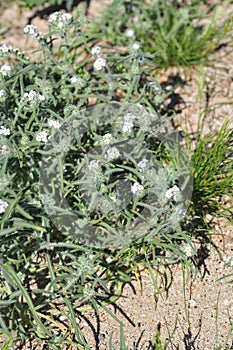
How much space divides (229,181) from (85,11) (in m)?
1.93

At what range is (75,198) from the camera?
9.27 feet

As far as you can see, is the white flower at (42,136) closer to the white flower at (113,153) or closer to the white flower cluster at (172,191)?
the white flower at (113,153)

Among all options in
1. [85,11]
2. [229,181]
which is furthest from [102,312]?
[85,11]

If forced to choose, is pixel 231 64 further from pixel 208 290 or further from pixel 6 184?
pixel 6 184

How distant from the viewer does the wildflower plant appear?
2.59 m

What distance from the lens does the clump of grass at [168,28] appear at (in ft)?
12.2

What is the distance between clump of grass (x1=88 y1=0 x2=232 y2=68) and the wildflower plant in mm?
772

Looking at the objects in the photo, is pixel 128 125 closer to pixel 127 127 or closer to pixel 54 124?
pixel 127 127

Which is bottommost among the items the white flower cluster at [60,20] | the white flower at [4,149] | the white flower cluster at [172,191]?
the white flower cluster at [172,191]

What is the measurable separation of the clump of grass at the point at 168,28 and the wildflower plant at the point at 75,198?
2.53 ft

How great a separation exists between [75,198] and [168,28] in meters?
1.65

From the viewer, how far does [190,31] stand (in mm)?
3770

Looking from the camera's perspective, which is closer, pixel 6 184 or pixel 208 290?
pixel 6 184

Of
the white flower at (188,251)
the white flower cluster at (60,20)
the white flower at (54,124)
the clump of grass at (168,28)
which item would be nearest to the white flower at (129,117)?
the white flower at (54,124)
